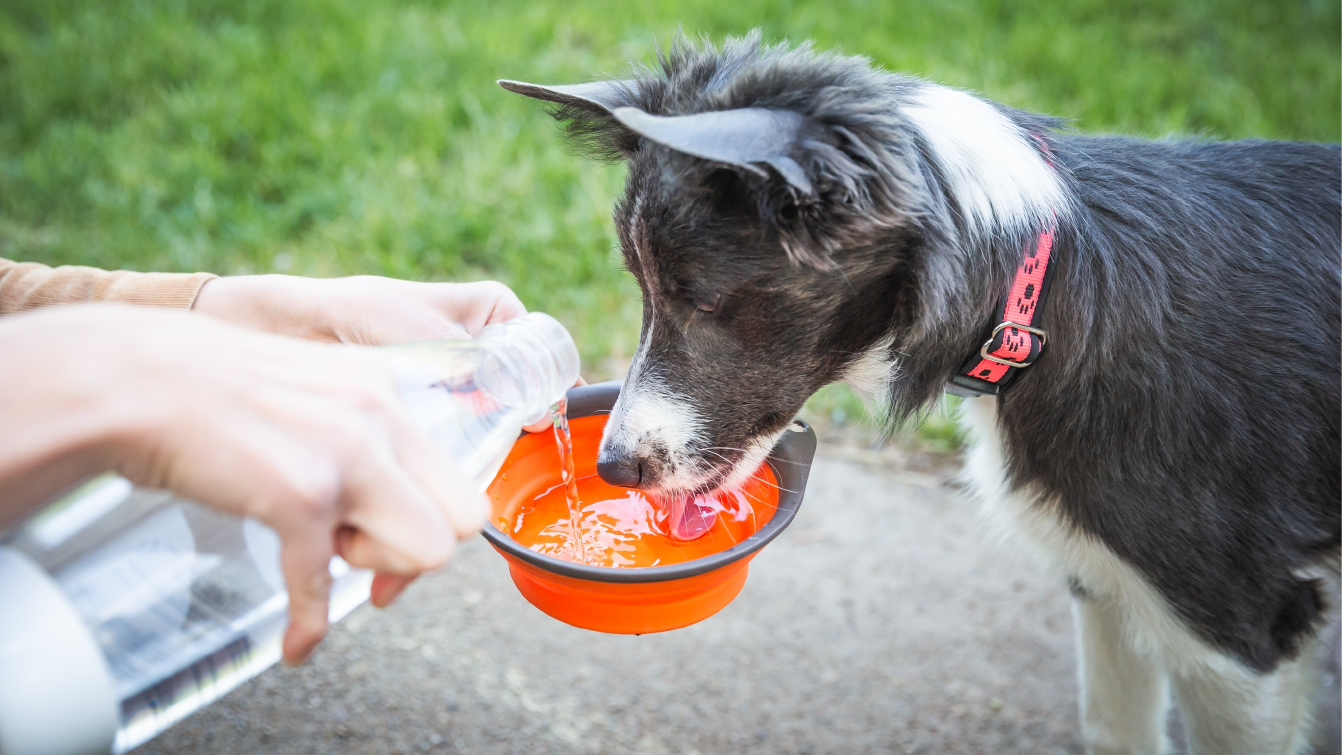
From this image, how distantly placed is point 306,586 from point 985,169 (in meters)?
1.48

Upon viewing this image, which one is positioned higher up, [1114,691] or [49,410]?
[49,410]

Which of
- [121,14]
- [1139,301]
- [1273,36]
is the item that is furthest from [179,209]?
[1273,36]

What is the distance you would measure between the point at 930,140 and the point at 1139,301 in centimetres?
57

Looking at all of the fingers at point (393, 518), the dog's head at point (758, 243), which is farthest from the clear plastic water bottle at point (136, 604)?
the dog's head at point (758, 243)

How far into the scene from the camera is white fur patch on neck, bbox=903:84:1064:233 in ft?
5.97

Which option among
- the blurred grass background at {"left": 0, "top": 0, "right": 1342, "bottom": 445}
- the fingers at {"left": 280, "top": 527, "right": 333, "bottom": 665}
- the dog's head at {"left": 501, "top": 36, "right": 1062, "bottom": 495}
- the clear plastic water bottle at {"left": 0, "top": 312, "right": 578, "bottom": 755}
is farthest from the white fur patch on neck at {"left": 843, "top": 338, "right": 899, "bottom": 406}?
the blurred grass background at {"left": 0, "top": 0, "right": 1342, "bottom": 445}

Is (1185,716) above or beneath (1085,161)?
beneath

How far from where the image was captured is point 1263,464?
1.91 meters

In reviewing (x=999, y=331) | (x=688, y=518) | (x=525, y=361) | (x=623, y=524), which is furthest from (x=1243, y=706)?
(x=525, y=361)

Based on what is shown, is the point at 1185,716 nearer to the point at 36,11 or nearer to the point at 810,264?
the point at 810,264

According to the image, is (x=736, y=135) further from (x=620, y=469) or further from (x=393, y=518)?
(x=393, y=518)

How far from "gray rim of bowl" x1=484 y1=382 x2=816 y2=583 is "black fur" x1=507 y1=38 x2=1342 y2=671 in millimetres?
116

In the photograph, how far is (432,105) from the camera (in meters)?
5.60

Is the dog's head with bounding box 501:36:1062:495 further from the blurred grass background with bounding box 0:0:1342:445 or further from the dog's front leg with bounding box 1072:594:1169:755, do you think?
the blurred grass background with bounding box 0:0:1342:445
